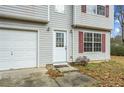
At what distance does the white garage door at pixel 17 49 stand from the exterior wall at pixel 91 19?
134 inches

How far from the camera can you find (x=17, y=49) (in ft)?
35.3

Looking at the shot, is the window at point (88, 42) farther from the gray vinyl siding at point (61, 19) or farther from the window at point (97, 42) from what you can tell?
the gray vinyl siding at point (61, 19)

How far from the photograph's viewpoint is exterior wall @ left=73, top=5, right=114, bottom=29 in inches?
541

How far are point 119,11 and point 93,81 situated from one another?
2178 cm

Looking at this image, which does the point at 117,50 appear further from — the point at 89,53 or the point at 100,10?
the point at 89,53

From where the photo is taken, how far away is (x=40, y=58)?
38.1 ft

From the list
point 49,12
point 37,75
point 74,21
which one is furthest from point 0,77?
point 74,21

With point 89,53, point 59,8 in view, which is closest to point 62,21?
point 59,8

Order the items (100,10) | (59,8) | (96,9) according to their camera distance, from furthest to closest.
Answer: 1. (100,10)
2. (96,9)
3. (59,8)

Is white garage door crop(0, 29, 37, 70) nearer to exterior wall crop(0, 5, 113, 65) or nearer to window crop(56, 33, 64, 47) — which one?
exterior wall crop(0, 5, 113, 65)

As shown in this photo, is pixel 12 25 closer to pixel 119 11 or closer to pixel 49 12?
pixel 49 12

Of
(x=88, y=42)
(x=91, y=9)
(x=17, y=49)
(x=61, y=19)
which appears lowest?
(x=17, y=49)

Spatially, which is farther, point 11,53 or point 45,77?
point 11,53

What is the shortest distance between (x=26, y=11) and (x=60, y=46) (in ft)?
10.0
